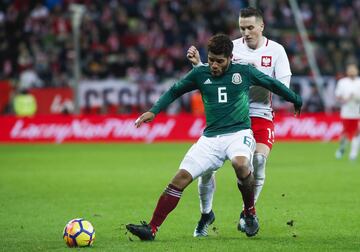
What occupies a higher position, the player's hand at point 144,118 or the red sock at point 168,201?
the player's hand at point 144,118

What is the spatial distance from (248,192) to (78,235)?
6.19 ft

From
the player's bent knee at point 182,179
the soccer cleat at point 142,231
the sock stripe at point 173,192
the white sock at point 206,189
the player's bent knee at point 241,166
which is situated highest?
the player's bent knee at point 241,166

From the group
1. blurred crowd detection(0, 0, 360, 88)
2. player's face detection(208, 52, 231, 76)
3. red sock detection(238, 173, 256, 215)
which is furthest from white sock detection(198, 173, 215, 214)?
blurred crowd detection(0, 0, 360, 88)

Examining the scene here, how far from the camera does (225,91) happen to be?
30.7 ft

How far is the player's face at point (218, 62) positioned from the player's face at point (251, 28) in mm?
1159

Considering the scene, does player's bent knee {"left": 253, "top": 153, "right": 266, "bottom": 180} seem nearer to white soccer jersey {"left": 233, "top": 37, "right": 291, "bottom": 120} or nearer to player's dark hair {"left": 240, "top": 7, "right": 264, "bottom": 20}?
white soccer jersey {"left": 233, "top": 37, "right": 291, "bottom": 120}

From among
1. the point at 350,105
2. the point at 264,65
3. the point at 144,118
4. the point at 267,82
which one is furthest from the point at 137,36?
the point at 144,118

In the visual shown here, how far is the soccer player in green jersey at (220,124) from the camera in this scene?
9188 millimetres

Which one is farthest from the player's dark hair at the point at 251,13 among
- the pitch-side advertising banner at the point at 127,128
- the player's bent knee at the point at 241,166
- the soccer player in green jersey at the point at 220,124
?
the pitch-side advertising banner at the point at 127,128

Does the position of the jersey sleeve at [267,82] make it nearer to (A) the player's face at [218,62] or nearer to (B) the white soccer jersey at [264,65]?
(A) the player's face at [218,62]

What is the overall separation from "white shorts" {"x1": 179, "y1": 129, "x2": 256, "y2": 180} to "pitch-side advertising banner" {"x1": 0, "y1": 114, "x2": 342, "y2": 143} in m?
19.5

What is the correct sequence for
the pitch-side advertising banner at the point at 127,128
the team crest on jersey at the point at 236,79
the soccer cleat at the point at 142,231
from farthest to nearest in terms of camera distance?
the pitch-side advertising banner at the point at 127,128, the team crest on jersey at the point at 236,79, the soccer cleat at the point at 142,231

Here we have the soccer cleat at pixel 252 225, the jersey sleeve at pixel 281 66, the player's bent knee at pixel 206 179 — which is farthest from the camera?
the jersey sleeve at pixel 281 66

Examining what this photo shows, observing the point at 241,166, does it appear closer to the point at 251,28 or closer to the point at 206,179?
the point at 206,179
